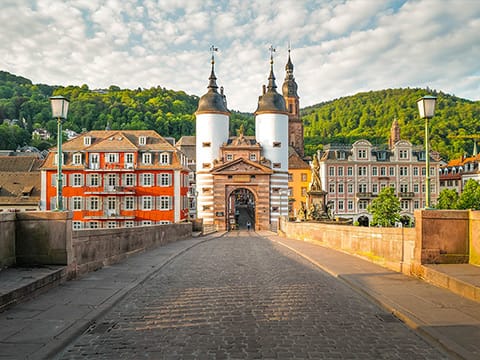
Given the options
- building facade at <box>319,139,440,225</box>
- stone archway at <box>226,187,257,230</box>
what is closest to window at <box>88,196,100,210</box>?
stone archway at <box>226,187,257,230</box>

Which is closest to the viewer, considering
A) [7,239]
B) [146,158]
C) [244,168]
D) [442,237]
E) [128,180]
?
[7,239]

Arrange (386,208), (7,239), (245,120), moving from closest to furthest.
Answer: (7,239), (386,208), (245,120)

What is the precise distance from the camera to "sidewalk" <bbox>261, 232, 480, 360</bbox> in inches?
253

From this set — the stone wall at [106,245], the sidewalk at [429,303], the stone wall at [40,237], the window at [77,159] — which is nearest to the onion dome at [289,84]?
the window at [77,159]

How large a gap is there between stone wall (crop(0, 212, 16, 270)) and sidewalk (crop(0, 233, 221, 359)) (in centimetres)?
38

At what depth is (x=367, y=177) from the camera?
2744 inches

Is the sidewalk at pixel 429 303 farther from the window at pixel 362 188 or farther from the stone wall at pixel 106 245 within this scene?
the window at pixel 362 188

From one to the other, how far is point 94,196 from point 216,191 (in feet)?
42.7

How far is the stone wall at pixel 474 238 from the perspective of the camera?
10.8m

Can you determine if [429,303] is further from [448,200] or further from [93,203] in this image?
[448,200]

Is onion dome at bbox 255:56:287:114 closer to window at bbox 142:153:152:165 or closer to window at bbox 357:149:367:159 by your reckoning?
window at bbox 142:153:152:165

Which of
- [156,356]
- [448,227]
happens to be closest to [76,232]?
[156,356]

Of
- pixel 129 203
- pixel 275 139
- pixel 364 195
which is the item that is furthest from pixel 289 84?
pixel 129 203

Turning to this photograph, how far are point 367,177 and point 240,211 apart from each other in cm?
2235
